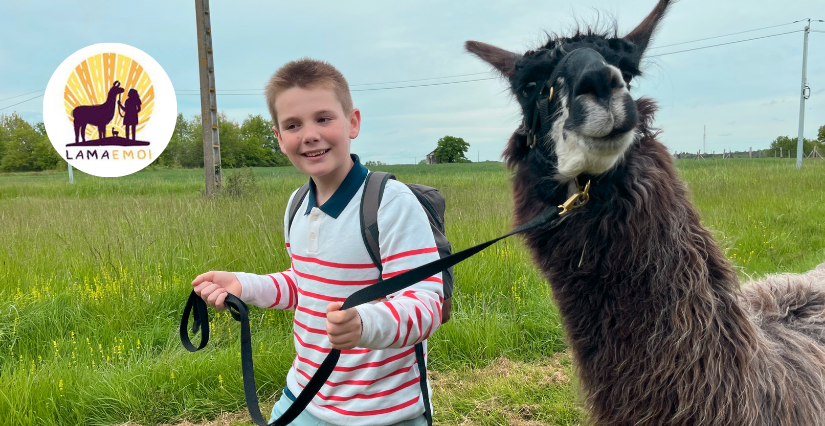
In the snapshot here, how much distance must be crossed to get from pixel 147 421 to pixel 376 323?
2.40m

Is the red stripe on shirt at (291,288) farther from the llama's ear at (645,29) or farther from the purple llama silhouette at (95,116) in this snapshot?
the purple llama silhouette at (95,116)

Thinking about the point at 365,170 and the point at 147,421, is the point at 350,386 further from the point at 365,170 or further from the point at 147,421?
the point at 147,421

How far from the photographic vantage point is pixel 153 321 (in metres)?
3.92

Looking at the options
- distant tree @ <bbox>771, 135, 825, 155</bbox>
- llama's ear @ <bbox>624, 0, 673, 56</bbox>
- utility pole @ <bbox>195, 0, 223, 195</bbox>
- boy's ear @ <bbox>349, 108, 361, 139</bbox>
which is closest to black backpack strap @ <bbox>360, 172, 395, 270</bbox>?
boy's ear @ <bbox>349, 108, 361, 139</bbox>

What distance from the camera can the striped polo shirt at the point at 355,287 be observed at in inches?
58.0

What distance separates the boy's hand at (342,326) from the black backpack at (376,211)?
1.22ft

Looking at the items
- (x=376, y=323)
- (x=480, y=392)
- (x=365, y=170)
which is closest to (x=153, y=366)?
(x=480, y=392)

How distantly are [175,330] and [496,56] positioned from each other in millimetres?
Result: 3227

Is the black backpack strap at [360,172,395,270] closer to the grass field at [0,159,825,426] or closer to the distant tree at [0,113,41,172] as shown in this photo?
the grass field at [0,159,825,426]

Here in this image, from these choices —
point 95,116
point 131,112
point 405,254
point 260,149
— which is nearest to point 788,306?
point 405,254

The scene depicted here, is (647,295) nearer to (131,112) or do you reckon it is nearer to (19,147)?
(131,112)

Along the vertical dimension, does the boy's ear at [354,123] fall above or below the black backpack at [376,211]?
above

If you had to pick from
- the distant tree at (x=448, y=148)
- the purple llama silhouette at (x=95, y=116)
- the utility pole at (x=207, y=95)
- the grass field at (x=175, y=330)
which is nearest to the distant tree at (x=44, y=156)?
the distant tree at (x=448, y=148)

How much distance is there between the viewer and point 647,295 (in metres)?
1.70
